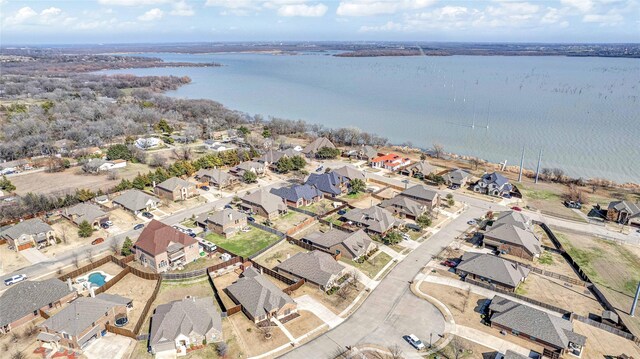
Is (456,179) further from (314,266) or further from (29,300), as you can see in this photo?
(29,300)

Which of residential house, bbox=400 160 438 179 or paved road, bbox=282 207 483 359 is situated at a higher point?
residential house, bbox=400 160 438 179

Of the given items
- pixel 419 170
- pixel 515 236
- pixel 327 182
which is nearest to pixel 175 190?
pixel 327 182

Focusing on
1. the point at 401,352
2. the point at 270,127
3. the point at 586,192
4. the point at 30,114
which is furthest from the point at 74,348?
the point at 30,114

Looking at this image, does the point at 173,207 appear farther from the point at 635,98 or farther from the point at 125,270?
the point at 635,98

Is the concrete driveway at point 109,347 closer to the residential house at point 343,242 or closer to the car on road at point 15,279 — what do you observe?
the car on road at point 15,279

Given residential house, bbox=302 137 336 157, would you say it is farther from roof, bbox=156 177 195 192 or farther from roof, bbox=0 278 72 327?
roof, bbox=0 278 72 327

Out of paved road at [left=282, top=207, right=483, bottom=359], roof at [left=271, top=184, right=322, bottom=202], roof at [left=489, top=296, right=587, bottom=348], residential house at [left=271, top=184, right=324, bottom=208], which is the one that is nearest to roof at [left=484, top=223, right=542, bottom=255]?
paved road at [left=282, top=207, right=483, bottom=359]

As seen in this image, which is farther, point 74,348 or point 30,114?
point 30,114
